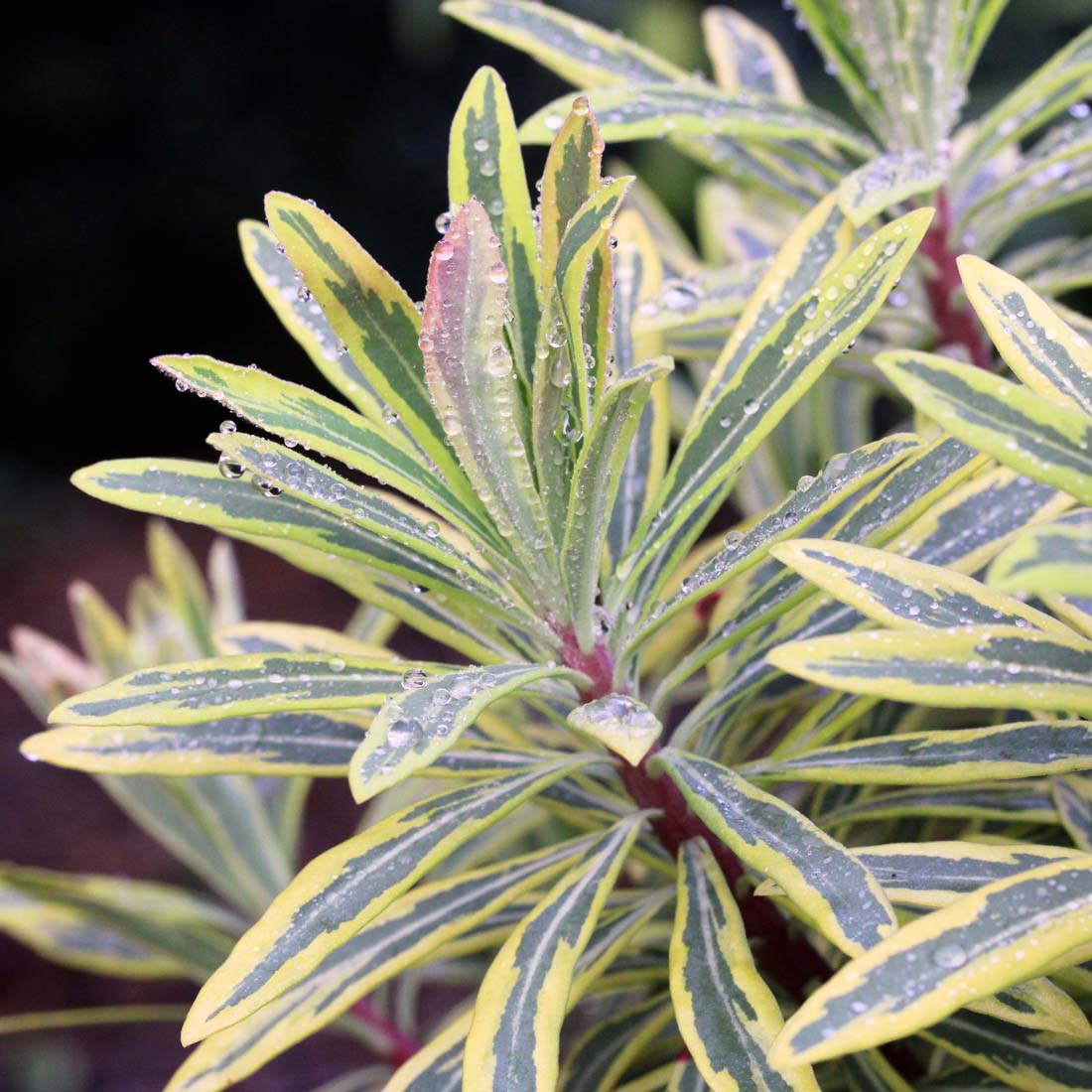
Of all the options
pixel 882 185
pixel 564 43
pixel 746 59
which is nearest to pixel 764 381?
pixel 882 185

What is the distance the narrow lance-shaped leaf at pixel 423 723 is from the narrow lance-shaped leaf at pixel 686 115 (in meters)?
0.43

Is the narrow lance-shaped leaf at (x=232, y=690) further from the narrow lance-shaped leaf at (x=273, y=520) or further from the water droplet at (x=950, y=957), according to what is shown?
the water droplet at (x=950, y=957)

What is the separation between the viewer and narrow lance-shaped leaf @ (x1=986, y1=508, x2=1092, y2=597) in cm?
49

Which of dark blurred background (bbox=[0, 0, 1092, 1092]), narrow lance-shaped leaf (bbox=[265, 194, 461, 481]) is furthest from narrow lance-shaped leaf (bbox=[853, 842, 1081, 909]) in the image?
dark blurred background (bbox=[0, 0, 1092, 1092])

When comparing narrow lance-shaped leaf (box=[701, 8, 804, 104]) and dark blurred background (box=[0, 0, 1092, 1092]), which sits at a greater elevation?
dark blurred background (box=[0, 0, 1092, 1092])

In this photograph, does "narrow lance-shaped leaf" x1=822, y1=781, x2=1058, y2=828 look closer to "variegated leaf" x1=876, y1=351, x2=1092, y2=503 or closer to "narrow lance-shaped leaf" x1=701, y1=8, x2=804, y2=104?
"variegated leaf" x1=876, y1=351, x2=1092, y2=503

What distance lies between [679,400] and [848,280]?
55 centimetres

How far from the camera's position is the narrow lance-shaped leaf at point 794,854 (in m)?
0.60

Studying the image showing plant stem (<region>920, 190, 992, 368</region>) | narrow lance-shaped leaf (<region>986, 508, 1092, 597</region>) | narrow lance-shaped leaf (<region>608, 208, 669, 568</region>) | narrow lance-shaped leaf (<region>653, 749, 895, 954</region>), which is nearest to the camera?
narrow lance-shaped leaf (<region>986, 508, 1092, 597</region>)

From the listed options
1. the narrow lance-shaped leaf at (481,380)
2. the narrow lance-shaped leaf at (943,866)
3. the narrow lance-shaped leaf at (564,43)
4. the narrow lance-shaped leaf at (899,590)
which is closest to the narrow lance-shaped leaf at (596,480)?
the narrow lance-shaped leaf at (481,380)

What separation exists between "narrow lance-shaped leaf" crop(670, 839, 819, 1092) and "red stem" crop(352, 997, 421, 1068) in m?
0.60

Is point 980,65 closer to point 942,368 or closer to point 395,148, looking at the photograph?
point 395,148

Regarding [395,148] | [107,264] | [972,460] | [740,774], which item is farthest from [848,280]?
[107,264]

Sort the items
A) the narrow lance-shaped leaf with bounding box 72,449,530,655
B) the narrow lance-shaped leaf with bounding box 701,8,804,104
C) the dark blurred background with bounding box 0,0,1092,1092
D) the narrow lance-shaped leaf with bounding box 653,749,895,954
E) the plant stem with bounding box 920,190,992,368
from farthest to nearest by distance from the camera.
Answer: the dark blurred background with bounding box 0,0,1092,1092
the narrow lance-shaped leaf with bounding box 701,8,804,104
the plant stem with bounding box 920,190,992,368
the narrow lance-shaped leaf with bounding box 72,449,530,655
the narrow lance-shaped leaf with bounding box 653,749,895,954
